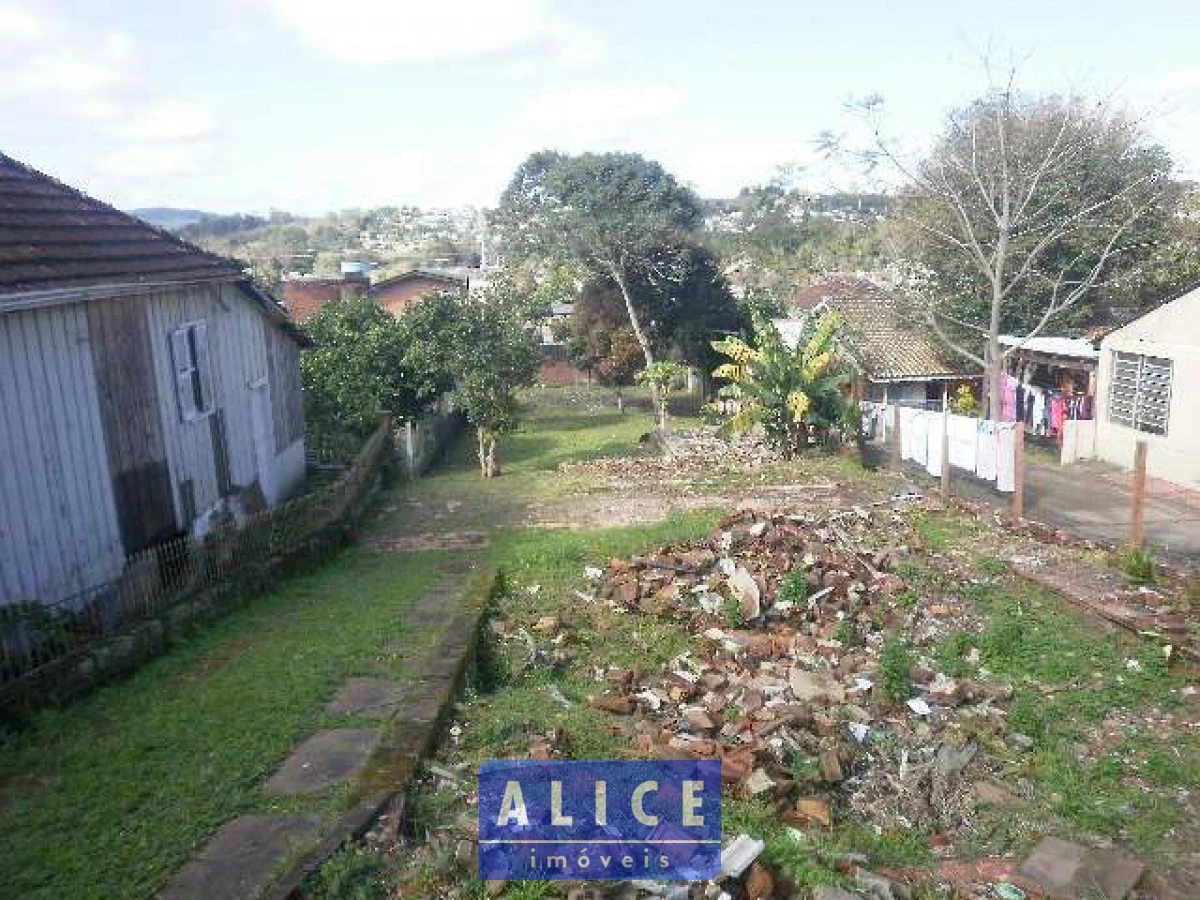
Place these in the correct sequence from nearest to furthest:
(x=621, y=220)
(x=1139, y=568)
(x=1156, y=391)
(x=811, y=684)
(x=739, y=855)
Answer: (x=739, y=855)
(x=811, y=684)
(x=1139, y=568)
(x=1156, y=391)
(x=621, y=220)

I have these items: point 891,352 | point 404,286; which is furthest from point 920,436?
point 404,286

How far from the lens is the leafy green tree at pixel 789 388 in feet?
62.8

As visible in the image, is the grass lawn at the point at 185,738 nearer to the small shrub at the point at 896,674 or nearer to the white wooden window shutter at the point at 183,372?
the white wooden window shutter at the point at 183,372

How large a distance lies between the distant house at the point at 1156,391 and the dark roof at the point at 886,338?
21.5 ft

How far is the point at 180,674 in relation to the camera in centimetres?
843

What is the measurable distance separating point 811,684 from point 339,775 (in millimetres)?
4236

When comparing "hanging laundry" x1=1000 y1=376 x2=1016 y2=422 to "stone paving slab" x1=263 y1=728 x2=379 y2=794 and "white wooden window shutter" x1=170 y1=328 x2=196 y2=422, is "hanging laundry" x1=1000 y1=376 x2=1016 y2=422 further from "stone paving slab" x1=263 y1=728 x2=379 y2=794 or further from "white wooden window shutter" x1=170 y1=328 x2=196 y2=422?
"stone paving slab" x1=263 y1=728 x2=379 y2=794

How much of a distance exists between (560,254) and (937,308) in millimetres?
13766

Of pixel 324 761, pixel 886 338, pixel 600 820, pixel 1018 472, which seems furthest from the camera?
pixel 886 338

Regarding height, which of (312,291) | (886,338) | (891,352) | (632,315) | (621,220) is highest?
(621,220)

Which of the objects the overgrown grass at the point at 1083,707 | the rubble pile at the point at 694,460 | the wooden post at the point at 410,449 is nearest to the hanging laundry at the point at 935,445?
the rubble pile at the point at 694,460

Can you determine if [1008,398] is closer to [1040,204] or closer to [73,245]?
[1040,204]

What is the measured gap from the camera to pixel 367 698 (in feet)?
25.1

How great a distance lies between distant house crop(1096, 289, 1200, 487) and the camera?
18.4 metres
